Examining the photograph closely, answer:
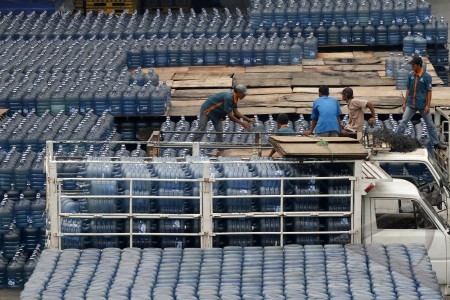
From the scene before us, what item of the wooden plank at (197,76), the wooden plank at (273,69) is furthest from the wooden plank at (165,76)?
the wooden plank at (273,69)

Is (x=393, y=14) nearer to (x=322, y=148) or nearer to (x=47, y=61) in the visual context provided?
(x=47, y=61)

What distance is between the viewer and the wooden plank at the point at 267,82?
3688cm

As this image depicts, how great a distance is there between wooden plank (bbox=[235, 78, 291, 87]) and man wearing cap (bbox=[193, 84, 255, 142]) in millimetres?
6086

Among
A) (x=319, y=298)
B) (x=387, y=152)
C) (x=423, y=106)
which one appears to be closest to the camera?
(x=319, y=298)

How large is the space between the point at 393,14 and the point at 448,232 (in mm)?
20292

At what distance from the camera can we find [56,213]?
22.4 m

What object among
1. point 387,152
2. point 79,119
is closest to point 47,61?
point 79,119

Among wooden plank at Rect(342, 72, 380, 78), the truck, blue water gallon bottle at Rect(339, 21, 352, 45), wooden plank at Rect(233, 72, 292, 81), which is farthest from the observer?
blue water gallon bottle at Rect(339, 21, 352, 45)

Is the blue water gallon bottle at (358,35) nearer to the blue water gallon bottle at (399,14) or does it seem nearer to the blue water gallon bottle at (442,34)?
the blue water gallon bottle at (399,14)

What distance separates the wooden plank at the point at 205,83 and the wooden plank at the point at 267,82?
14.1 inches

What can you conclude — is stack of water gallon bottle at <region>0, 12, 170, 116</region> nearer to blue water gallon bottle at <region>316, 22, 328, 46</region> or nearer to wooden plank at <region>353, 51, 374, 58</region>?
blue water gallon bottle at <region>316, 22, 328, 46</region>

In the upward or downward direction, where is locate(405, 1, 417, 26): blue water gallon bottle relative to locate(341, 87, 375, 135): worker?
upward

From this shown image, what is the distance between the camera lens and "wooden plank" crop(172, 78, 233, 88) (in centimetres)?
3700

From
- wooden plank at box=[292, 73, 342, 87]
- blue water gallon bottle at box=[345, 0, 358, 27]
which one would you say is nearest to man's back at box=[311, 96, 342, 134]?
wooden plank at box=[292, 73, 342, 87]
